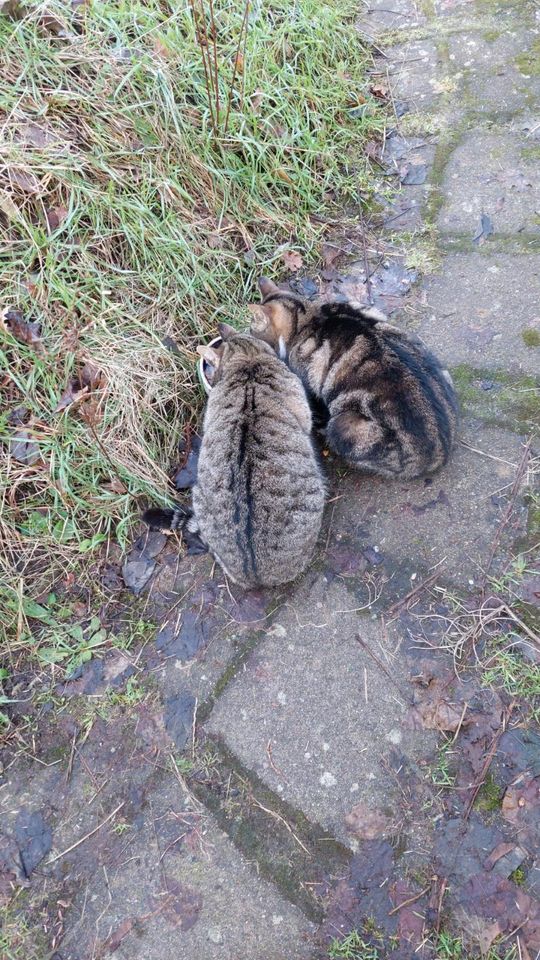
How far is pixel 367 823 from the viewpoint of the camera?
204cm

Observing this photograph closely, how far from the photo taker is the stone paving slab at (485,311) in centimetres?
302

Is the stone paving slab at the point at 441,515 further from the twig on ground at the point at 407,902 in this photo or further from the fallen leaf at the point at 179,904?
the fallen leaf at the point at 179,904

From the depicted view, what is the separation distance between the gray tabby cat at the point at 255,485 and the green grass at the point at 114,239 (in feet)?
1.04

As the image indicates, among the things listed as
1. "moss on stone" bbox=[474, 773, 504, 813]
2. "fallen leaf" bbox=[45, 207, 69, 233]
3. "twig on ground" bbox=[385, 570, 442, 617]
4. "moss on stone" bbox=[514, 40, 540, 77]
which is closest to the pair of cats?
"twig on ground" bbox=[385, 570, 442, 617]

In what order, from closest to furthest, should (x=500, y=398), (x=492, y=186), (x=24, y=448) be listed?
(x=24, y=448)
(x=500, y=398)
(x=492, y=186)

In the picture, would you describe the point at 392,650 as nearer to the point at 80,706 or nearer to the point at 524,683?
the point at 524,683

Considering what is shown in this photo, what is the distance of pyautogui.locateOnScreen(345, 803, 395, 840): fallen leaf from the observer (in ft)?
6.59

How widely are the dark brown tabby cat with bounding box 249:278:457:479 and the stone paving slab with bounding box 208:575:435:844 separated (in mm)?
625

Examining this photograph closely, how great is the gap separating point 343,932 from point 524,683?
37.7 inches

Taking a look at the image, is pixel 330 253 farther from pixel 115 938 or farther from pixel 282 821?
pixel 115 938

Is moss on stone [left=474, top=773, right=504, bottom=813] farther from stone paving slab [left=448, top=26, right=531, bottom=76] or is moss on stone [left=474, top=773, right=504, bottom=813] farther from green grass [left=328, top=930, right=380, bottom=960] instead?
stone paving slab [left=448, top=26, right=531, bottom=76]

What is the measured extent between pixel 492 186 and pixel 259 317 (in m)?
1.64

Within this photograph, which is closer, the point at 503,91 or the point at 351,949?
the point at 351,949

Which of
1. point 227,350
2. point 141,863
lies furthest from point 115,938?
point 227,350
